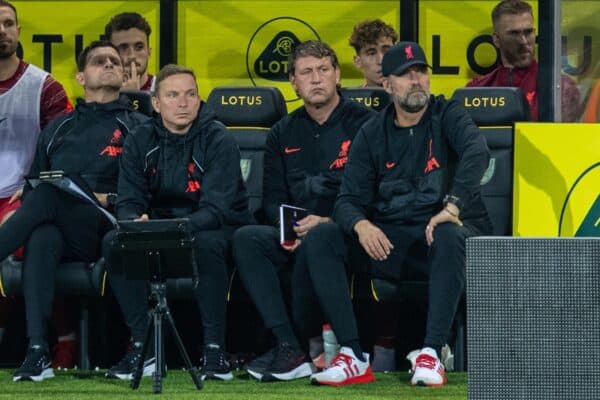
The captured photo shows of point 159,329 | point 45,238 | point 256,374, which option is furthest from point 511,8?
point 159,329

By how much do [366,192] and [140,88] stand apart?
7.11 ft

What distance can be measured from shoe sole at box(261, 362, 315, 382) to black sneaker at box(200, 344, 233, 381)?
6.6 inches

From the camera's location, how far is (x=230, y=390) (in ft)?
19.5

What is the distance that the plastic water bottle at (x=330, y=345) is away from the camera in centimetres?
640

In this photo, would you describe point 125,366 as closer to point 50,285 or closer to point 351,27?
point 50,285

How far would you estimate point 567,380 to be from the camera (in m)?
4.66

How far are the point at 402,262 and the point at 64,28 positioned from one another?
10.9ft

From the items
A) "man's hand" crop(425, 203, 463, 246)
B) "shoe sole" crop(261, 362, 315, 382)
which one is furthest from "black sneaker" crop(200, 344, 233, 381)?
"man's hand" crop(425, 203, 463, 246)

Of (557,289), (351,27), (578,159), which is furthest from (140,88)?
(557,289)

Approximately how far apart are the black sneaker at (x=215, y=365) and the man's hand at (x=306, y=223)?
0.63 metres

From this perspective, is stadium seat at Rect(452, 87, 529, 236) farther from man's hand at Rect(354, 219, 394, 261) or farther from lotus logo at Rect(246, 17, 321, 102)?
lotus logo at Rect(246, 17, 321, 102)

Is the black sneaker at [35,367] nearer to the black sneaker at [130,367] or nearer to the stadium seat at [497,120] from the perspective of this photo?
the black sneaker at [130,367]

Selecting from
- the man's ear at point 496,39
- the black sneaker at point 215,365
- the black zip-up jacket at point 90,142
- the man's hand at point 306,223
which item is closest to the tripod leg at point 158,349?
the black sneaker at point 215,365

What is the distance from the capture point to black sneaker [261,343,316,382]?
6.23 m
